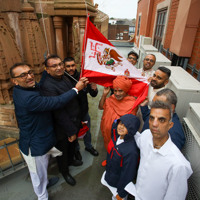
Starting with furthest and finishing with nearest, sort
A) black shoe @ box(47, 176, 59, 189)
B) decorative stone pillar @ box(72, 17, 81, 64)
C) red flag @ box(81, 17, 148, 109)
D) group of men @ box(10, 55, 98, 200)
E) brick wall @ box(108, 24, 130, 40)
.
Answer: brick wall @ box(108, 24, 130, 40) → decorative stone pillar @ box(72, 17, 81, 64) → black shoe @ box(47, 176, 59, 189) → red flag @ box(81, 17, 148, 109) → group of men @ box(10, 55, 98, 200)

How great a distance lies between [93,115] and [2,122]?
2.30 m

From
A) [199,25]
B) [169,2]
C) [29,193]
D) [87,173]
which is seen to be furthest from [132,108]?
[169,2]

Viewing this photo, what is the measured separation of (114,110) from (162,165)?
108cm

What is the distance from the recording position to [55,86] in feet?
6.14

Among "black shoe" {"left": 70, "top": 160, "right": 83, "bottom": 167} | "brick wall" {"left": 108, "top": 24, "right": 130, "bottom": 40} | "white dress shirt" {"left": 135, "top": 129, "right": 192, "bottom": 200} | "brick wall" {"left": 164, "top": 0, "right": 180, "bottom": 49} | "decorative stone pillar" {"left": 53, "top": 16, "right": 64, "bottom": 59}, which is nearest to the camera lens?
"white dress shirt" {"left": 135, "top": 129, "right": 192, "bottom": 200}

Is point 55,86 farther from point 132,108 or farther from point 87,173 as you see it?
point 87,173

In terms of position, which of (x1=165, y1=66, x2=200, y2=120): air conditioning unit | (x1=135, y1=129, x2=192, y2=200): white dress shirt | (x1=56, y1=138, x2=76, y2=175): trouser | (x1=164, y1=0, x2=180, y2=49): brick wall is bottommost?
(x1=56, y1=138, x2=76, y2=175): trouser

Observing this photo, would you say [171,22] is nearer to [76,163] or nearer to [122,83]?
[122,83]

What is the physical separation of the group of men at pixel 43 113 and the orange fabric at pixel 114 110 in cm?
43

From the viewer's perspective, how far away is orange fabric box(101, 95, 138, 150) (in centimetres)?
207

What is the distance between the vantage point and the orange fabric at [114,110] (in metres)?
2.07

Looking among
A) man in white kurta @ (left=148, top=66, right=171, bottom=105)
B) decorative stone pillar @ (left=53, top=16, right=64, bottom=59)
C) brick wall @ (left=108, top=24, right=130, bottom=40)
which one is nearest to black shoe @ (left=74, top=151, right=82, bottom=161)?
man in white kurta @ (left=148, top=66, right=171, bottom=105)

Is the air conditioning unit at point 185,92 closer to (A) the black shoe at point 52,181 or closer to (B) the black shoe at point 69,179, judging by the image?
(B) the black shoe at point 69,179

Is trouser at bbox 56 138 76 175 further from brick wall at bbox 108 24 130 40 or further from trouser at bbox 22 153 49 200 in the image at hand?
brick wall at bbox 108 24 130 40
